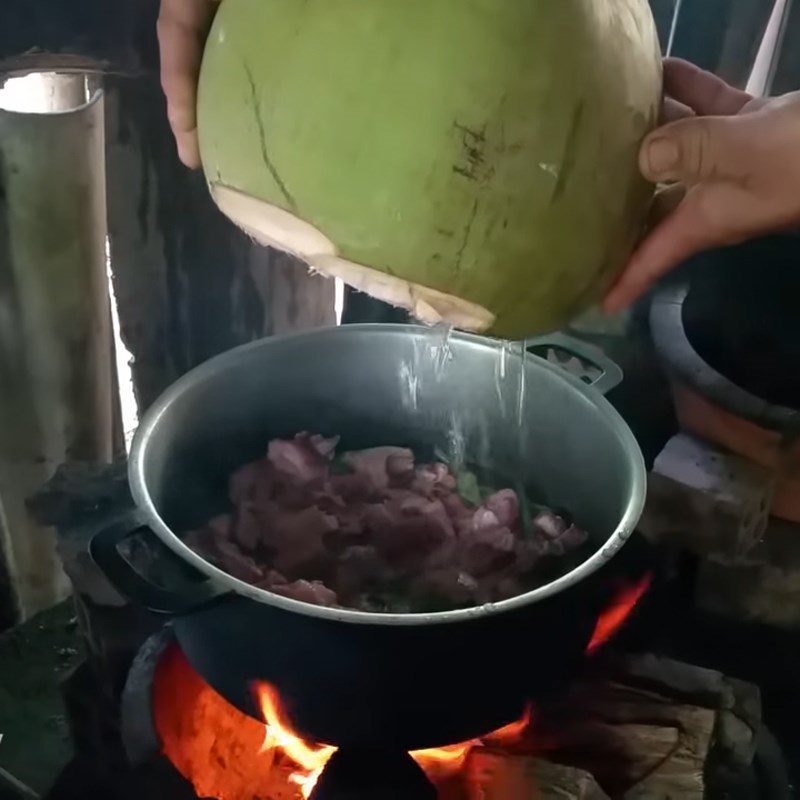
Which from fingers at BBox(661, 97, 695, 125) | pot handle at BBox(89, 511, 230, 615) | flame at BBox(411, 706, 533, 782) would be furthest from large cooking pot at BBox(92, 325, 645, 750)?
fingers at BBox(661, 97, 695, 125)

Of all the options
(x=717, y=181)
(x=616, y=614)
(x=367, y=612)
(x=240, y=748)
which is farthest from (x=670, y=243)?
(x=240, y=748)

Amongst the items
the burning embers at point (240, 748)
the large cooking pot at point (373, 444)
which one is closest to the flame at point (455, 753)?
→ the burning embers at point (240, 748)

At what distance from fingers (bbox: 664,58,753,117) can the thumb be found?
0.62ft

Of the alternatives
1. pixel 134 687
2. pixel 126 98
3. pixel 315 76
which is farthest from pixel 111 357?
pixel 315 76

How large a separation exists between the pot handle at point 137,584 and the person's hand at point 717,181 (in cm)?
31

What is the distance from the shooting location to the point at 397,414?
972 mm

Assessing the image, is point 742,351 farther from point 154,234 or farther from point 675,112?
point 154,234

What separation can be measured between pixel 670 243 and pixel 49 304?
2.22ft

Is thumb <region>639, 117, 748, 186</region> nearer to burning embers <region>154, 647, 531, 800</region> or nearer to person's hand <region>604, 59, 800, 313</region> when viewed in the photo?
person's hand <region>604, 59, 800, 313</region>

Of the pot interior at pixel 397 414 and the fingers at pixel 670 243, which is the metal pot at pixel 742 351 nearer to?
the pot interior at pixel 397 414

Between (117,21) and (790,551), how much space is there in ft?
2.62

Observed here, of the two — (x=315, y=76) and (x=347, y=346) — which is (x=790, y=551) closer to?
(x=347, y=346)

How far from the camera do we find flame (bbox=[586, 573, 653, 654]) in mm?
911

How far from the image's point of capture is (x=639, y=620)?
41.1 inches
